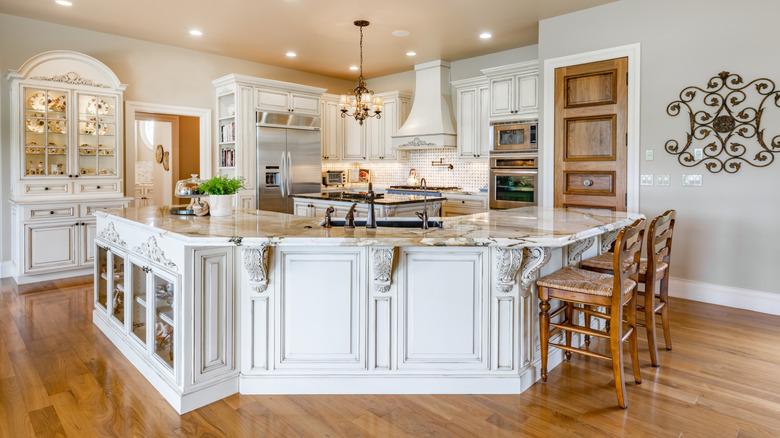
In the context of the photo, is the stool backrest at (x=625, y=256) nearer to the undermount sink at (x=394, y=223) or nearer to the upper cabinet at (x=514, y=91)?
the undermount sink at (x=394, y=223)

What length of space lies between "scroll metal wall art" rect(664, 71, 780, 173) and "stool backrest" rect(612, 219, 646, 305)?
87.7 inches

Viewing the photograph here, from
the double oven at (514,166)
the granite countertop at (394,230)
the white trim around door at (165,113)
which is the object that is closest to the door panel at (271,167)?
the white trim around door at (165,113)

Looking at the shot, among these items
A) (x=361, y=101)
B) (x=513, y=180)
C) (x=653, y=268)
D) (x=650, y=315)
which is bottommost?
(x=650, y=315)

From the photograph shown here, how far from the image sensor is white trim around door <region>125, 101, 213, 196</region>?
20.2ft

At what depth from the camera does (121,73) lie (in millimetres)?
6098

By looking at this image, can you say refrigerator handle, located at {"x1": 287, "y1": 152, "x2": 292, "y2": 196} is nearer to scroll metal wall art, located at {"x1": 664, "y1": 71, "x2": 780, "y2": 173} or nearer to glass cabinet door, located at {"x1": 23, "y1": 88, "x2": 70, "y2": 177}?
glass cabinet door, located at {"x1": 23, "y1": 88, "x2": 70, "y2": 177}

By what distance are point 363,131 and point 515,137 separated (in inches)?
122

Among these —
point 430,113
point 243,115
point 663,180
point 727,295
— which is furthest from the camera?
point 430,113

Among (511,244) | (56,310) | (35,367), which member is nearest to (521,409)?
(511,244)

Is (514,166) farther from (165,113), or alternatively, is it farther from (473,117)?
(165,113)

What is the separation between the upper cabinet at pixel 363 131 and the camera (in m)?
8.00

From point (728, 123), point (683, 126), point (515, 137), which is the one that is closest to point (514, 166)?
point (515, 137)

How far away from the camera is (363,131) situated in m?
8.41

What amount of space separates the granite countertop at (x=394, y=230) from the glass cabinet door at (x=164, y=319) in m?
0.30
